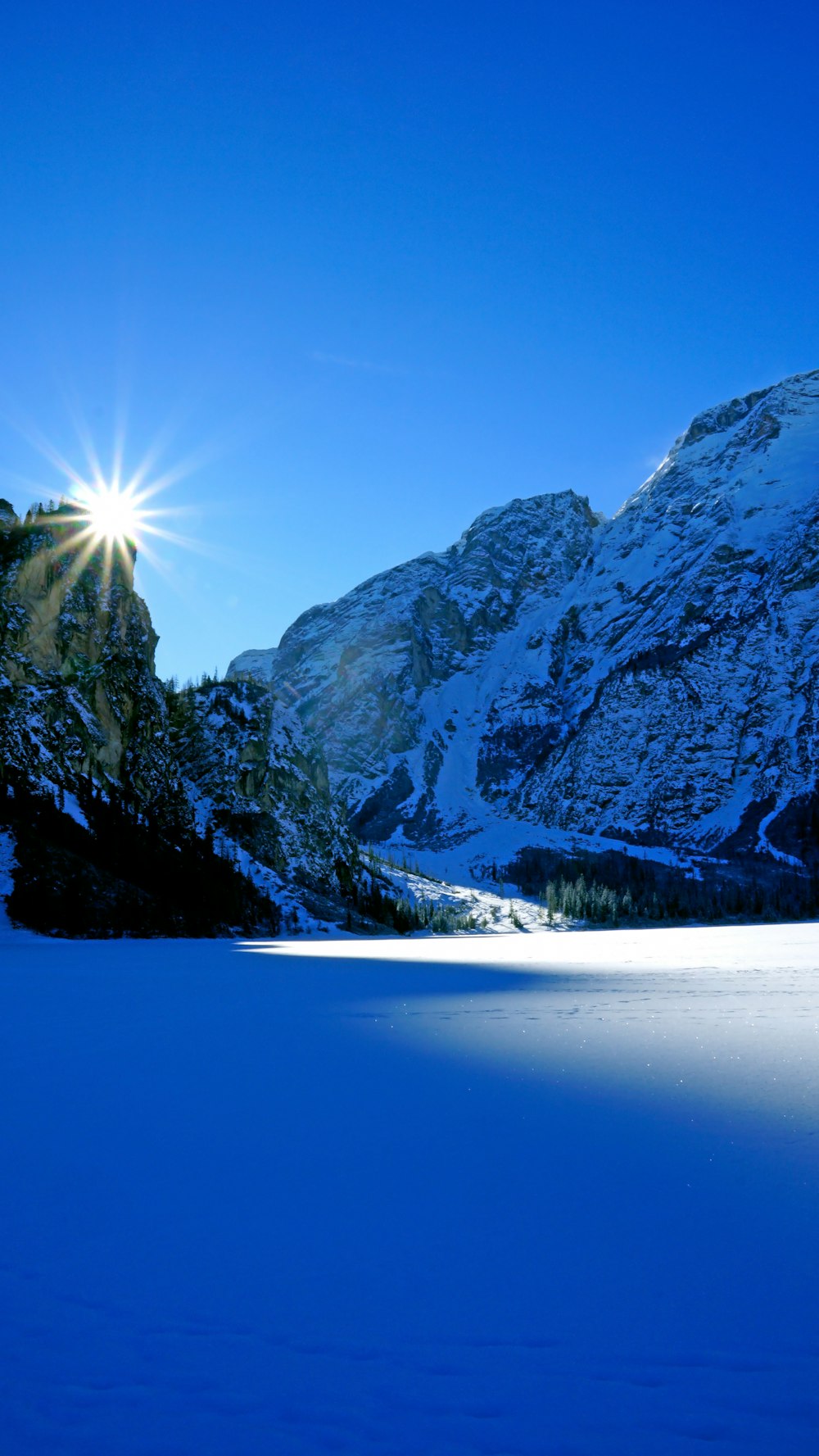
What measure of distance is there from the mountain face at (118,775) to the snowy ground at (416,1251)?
64869 millimetres

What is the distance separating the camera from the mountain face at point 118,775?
249 feet

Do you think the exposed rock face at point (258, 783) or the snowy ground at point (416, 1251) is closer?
the snowy ground at point (416, 1251)

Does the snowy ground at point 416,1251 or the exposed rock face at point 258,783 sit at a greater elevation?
the exposed rock face at point 258,783

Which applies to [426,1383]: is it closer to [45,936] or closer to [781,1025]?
[781,1025]

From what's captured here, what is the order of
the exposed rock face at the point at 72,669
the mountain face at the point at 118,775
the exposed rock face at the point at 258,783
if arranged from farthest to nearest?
1. the exposed rock face at the point at 258,783
2. the exposed rock face at the point at 72,669
3. the mountain face at the point at 118,775

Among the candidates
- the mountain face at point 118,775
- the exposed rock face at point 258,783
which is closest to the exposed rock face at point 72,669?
the mountain face at point 118,775

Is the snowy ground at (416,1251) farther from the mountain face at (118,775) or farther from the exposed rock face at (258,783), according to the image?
the exposed rock face at (258,783)

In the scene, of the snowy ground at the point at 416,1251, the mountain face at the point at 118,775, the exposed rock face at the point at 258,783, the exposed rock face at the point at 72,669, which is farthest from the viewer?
the exposed rock face at the point at 258,783

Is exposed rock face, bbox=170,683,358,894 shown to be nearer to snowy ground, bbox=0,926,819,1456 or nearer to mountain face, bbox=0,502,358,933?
mountain face, bbox=0,502,358,933

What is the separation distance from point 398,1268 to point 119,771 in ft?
317

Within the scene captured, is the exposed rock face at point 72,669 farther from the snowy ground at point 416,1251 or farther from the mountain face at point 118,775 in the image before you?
the snowy ground at point 416,1251

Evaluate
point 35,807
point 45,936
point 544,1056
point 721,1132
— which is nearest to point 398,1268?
point 721,1132

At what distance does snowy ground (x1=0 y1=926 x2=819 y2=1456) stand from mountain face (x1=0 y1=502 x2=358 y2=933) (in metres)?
64.9

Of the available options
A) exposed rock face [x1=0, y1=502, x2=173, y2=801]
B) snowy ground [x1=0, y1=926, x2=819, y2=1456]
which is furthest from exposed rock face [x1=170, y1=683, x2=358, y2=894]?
snowy ground [x1=0, y1=926, x2=819, y2=1456]
